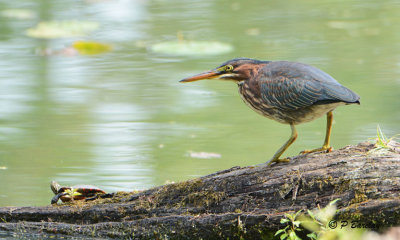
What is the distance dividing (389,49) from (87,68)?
16.4 feet

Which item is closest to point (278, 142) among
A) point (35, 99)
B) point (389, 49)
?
point (35, 99)

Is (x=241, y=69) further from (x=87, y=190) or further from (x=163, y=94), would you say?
(x=163, y=94)

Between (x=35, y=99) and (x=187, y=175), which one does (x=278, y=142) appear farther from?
(x=35, y=99)

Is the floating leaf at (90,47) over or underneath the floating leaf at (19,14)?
underneath

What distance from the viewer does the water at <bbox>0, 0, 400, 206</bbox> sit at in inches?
261

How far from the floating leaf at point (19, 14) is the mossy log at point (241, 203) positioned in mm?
9195

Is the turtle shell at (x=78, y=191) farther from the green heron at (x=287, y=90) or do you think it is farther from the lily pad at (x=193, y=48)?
the lily pad at (x=193, y=48)

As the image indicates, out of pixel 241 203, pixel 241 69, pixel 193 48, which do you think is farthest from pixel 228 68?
pixel 193 48

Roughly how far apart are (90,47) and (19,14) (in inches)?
114

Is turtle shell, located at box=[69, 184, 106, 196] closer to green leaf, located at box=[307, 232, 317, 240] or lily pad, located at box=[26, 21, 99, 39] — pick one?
green leaf, located at box=[307, 232, 317, 240]

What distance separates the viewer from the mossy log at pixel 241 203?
3.95 m

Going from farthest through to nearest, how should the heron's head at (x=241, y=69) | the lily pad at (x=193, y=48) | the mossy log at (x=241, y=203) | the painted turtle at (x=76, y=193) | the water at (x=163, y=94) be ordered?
1. the lily pad at (x=193, y=48)
2. the water at (x=163, y=94)
3. the painted turtle at (x=76, y=193)
4. the heron's head at (x=241, y=69)
5. the mossy log at (x=241, y=203)

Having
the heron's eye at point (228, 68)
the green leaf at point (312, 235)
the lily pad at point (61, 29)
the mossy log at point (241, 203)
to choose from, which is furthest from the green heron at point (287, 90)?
the lily pad at point (61, 29)

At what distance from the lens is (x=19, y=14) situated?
43.2 feet
